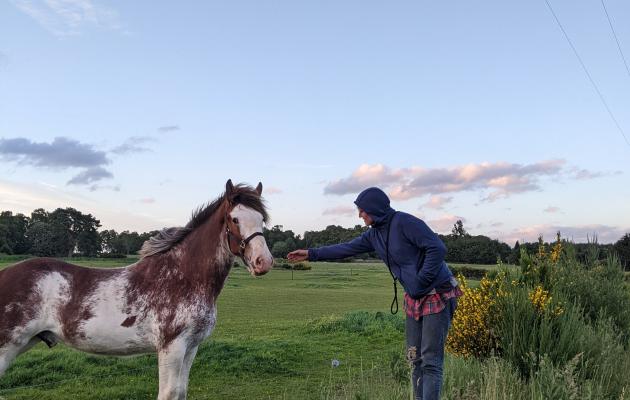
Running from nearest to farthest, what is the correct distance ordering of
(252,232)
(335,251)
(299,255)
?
(252,232) → (299,255) → (335,251)

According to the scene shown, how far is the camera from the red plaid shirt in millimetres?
4445

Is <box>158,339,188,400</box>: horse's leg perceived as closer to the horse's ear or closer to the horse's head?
the horse's head

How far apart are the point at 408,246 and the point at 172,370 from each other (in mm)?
2276

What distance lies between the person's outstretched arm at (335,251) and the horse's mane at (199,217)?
873mm

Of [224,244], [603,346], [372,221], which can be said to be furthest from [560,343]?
[224,244]

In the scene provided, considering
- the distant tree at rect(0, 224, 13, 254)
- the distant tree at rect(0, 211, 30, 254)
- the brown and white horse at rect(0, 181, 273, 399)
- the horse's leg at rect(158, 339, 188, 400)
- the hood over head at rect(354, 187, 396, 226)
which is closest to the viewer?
the horse's leg at rect(158, 339, 188, 400)

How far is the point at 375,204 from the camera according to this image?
4.63 meters

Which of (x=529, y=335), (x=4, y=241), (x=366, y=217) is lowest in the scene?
(x=529, y=335)

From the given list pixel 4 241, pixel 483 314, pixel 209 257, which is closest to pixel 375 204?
pixel 209 257

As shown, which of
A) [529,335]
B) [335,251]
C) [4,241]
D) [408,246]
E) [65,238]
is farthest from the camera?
[4,241]

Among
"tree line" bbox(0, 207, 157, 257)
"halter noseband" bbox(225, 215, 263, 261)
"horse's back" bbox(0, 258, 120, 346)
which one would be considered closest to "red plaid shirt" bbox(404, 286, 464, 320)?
"halter noseband" bbox(225, 215, 263, 261)

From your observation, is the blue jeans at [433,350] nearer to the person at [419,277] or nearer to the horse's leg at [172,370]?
the person at [419,277]

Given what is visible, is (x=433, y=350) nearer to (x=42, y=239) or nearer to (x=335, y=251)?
(x=335, y=251)

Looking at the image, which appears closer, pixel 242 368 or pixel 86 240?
pixel 242 368
